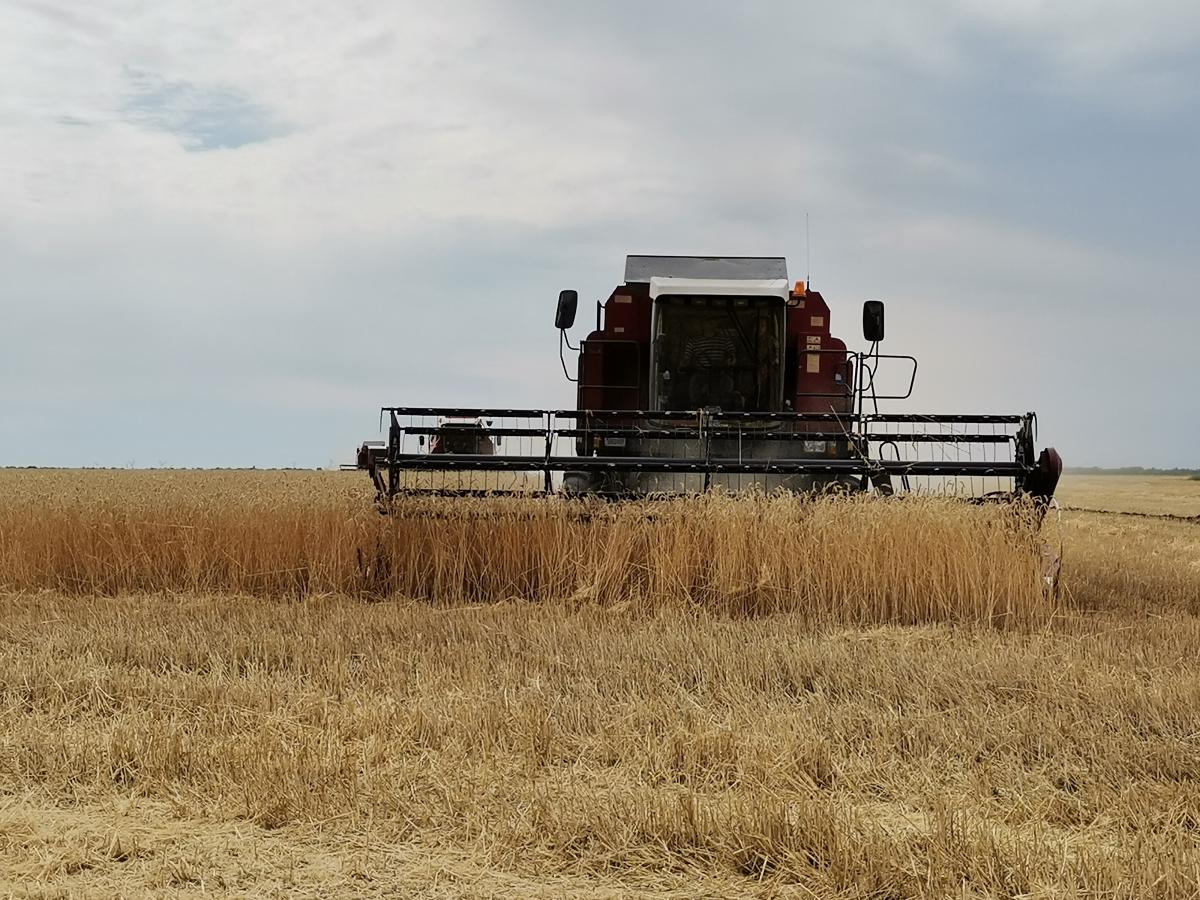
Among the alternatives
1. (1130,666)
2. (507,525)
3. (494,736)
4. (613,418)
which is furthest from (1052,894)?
(613,418)

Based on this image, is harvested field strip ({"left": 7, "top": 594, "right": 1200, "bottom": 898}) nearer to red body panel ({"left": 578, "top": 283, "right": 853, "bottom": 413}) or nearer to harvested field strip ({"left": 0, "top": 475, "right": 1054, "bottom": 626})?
harvested field strip ({"left": 0, "top": 475, "right": 1054, "bottom": 626})

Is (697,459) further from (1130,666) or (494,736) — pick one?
(494,736)

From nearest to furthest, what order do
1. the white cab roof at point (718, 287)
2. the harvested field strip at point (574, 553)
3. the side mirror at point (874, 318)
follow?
the harvested field strip at point (574, 553)
the side mirror at point (874, 318)
the white cab roof at point (718, 287)

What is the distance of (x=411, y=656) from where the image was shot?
5.98 meters

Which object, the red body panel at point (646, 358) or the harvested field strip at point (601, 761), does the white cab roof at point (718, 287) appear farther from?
the harvested field strip at point (601, 761)

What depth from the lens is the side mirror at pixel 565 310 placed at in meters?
10.4

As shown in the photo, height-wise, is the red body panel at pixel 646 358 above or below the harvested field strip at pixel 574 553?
above

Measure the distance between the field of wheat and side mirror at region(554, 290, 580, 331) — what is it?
237cm

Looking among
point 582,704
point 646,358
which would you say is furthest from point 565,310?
point 582,704

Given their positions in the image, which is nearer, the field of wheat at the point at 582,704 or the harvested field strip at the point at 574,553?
the field of wheat at the point at 582,704

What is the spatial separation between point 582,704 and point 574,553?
11.0ft

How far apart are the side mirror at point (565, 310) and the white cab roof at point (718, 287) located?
809mm

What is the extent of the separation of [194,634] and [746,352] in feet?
18.8

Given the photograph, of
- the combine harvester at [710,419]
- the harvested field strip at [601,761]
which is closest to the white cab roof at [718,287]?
the combine harvester at [710,419]
